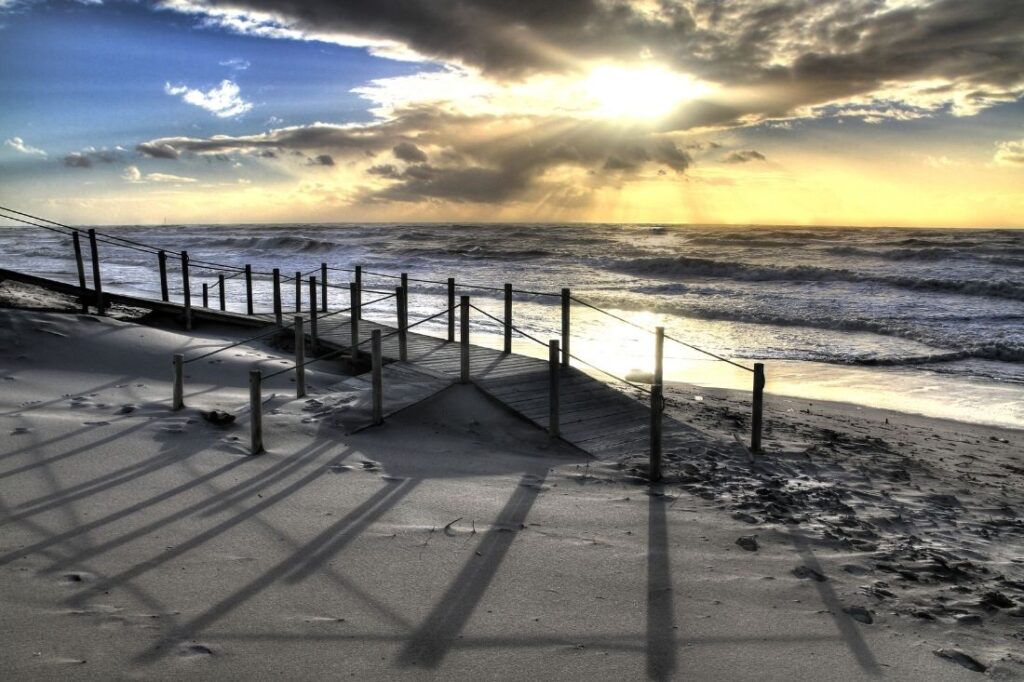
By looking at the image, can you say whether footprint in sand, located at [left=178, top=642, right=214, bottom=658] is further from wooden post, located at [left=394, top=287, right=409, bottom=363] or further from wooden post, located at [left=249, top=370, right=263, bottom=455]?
wooden post, located at [left=394, top=287, right=409, bottom=363]

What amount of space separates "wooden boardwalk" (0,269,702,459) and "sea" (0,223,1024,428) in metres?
0.70

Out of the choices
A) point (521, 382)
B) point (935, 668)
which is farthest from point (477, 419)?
point (935, 668)

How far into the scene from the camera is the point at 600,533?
239 inches

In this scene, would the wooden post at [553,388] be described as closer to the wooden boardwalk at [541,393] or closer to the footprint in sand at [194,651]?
the wooden boardwalk at [541,393]

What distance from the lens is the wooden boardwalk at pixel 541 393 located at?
30.0ft

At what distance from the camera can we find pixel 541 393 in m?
10.5

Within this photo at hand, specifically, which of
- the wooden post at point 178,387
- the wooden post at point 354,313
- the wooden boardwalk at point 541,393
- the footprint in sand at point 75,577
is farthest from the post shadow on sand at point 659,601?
the wooden post at point 354,313

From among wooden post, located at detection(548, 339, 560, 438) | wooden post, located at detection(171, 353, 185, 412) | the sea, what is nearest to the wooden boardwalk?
wooden post, located at detection(548, 339, 560, 438)

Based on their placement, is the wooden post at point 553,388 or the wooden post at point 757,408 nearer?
the wooden post at point 757,408

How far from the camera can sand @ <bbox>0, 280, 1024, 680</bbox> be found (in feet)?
13.8

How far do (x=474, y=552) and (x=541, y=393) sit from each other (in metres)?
5.10

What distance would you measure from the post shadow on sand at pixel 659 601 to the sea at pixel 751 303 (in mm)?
4482

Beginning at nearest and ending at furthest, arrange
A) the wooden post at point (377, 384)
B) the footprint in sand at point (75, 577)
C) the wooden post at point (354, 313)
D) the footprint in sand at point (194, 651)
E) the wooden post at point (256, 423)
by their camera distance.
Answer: the footprint in sand at point (194, 651), the footprint in sand at point (75, 577), the wooden post at point (256, 423), the wooden post at point (377, 384), the wooden post at point (354, 313)

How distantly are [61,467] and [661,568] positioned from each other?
5928 millimetres
